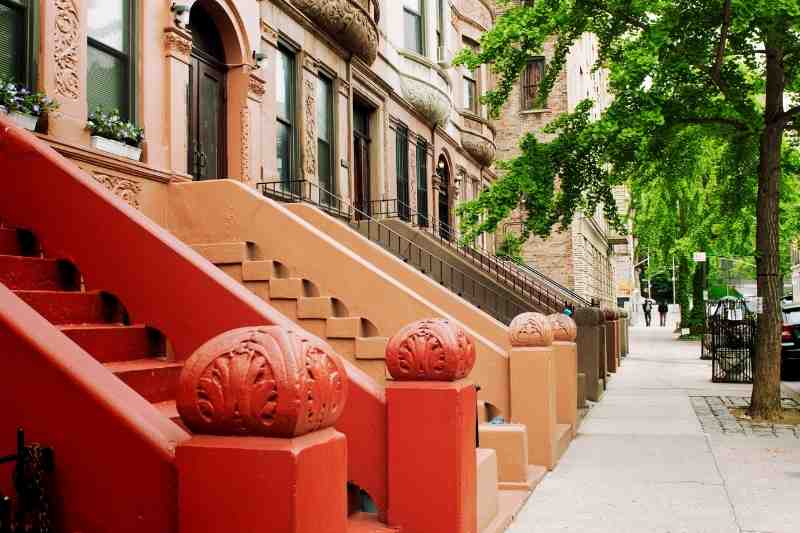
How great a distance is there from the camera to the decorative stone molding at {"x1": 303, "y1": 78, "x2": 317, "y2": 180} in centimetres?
1432

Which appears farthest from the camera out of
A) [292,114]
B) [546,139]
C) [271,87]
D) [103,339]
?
[546,139]

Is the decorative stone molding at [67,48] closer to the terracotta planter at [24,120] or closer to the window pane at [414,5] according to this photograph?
the terracotta planter at [24,120]

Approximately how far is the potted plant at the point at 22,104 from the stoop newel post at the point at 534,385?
4.95 metres

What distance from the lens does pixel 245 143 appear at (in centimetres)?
1191

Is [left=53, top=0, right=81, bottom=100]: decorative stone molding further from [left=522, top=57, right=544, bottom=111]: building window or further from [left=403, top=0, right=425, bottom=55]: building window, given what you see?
[left=522, top=57, right=544, bottom=111]: building window

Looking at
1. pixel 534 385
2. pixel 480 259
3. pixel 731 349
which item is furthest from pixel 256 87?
pixel 731 349

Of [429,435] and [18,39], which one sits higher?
[18,39]

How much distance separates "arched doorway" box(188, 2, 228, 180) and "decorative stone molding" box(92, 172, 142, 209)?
236 cm

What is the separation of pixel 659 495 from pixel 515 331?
2.08m

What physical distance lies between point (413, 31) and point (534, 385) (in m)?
14.6

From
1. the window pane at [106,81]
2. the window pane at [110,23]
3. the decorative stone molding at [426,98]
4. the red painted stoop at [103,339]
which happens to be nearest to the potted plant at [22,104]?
the red painted stoop at [103,339]

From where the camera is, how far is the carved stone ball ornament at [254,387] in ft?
9.00

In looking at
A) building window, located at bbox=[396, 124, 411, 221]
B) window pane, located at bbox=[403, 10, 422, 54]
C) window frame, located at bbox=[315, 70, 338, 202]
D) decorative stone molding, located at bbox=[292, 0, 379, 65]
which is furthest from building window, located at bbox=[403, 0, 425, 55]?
window frame, located at bbox=[315, 70, 338, 202]

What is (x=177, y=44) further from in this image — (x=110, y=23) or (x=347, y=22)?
(x=347, y=22)
